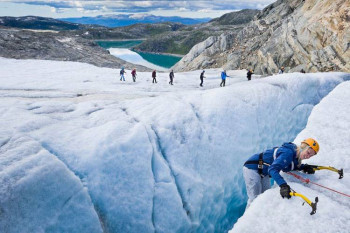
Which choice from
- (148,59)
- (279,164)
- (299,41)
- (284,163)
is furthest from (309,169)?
(148,59)

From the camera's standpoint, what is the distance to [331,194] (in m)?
5.74

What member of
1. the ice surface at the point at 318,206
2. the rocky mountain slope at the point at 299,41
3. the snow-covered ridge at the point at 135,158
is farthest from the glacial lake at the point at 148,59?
the ice surface at the point at 318,206

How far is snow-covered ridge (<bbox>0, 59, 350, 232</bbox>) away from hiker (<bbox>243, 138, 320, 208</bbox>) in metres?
2.47

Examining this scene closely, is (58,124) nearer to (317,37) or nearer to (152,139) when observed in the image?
(152,139)

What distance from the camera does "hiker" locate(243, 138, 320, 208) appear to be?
5605 millimetres

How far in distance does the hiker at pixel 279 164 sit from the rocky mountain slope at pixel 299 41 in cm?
3060

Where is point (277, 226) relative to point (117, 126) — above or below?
below

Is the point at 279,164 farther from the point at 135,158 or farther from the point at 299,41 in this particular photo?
the point at 299,41

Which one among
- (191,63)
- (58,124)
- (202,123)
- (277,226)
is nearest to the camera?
(277,226)

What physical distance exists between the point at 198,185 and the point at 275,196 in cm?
386

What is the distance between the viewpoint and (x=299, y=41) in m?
38.9

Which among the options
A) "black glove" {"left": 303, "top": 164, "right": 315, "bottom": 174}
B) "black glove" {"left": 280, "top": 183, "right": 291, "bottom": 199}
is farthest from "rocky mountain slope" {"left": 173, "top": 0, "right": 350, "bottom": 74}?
"black glove" {"left": 280, "top": 183, "right": 291, "bottom": 199}

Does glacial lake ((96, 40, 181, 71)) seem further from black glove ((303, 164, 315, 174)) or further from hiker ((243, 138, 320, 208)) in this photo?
black glove ((303, 164, 315, 174))

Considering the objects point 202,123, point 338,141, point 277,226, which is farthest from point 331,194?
point 202,123
